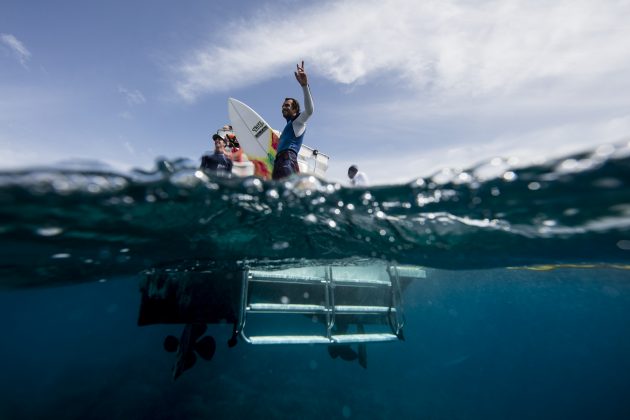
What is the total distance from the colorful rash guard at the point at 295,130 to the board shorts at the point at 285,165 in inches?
4.2

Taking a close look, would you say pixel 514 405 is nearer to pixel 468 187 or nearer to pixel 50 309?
pixel 468 187

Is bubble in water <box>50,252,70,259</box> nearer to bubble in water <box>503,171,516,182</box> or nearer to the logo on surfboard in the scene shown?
the logo on surfboard

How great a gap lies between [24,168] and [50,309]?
53.2 metres

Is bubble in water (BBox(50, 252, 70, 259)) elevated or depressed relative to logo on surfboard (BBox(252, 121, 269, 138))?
depressed

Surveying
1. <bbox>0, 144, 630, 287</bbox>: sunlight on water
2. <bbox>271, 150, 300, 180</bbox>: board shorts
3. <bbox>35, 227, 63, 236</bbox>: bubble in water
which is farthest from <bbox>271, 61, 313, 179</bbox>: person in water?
<bbox>35, 227, 63, 236</bbox>: bubble in water

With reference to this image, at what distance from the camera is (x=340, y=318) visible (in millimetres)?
10305

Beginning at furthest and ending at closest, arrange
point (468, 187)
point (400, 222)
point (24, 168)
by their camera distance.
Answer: point (400, 222)
point (468, 187)
point (24, 168)

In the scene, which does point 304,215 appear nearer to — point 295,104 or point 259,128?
point 295,104

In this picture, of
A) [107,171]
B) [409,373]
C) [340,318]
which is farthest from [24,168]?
[409,373]

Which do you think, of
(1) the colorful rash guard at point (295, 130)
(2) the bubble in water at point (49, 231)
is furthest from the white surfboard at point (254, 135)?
(2) the bubble in water at point (49, 231)

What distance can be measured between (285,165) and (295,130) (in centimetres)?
72

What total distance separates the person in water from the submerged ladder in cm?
300

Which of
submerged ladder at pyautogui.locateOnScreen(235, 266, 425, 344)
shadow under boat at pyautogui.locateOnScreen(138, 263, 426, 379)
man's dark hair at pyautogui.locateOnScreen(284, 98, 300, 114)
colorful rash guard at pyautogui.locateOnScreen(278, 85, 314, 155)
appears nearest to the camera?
colorful rash guard at pyautogui.locateOnScreen(278, 85, 314, 155)

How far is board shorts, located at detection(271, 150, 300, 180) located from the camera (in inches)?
207
